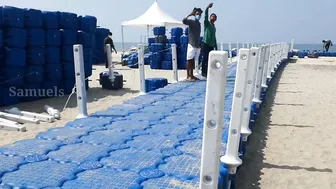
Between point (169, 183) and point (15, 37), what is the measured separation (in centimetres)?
690

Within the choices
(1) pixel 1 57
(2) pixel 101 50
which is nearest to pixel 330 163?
(1) pixel 1 57

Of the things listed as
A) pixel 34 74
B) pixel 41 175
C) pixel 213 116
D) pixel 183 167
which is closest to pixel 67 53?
pixel 34 74

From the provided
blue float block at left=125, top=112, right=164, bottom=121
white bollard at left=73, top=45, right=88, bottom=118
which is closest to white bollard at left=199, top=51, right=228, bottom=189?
blue float block at left=125, top=112, right=164, bottom=121

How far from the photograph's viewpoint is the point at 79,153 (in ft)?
9.44

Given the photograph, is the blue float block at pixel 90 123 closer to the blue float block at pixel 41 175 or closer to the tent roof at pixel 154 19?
the blue float block at pixel 41 175

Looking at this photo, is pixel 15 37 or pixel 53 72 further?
pixel 53 72

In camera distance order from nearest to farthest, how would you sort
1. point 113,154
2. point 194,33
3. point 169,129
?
point 113,154, point 169,129, point 194,33

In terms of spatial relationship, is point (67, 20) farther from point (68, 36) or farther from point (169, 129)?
point (169, 129)

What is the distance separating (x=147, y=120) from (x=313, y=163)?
2229 mm

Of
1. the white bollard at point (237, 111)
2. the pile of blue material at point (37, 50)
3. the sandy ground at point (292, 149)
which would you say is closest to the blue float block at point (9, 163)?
the white bollard at point (237, 111)

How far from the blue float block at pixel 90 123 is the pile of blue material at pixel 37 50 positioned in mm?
4531

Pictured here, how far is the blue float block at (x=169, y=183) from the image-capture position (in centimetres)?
225

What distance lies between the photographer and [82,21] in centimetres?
988

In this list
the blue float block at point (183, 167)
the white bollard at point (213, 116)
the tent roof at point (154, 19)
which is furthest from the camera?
the tent roof at point (154, 19)
